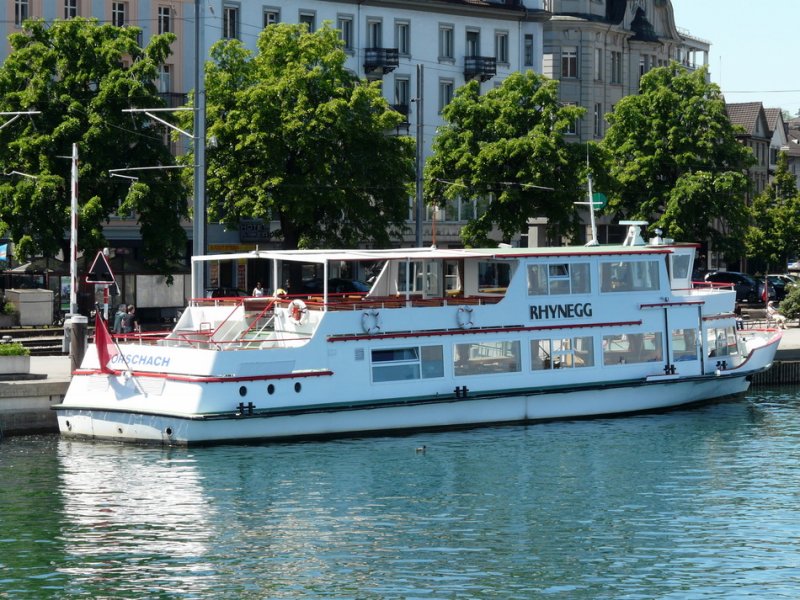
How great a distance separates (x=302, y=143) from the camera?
68125 millimetres

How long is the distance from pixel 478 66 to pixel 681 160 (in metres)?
14.0

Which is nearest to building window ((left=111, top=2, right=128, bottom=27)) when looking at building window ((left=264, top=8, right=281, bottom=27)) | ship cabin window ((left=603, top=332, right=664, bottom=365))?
building window ((left=264, top=8, right=281, bottom=27))

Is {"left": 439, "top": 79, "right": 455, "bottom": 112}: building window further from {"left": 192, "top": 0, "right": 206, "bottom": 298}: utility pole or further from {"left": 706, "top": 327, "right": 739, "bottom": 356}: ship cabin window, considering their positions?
{"left": 706, "top": 327, "right": 739, "bottom": 356}: ship cabin window

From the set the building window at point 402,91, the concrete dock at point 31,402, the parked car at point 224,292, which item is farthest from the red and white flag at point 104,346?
the building window at point 402,91

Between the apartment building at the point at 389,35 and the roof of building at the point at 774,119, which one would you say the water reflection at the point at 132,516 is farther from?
the roof of building at the point at 774,119

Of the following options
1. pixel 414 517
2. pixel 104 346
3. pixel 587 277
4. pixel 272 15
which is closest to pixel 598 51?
pixel 272 15

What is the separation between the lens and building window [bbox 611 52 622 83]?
104m

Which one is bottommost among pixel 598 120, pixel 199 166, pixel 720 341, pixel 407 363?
pixel 407 363

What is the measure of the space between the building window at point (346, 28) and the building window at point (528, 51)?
1425cm

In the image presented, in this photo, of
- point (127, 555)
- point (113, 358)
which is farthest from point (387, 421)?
point (127, 555)

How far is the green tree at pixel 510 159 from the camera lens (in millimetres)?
76000

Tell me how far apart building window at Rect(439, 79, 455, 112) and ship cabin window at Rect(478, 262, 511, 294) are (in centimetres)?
4627

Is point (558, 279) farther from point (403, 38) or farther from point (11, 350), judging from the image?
point (403, 38)

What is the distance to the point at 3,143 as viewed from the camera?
210 feet
